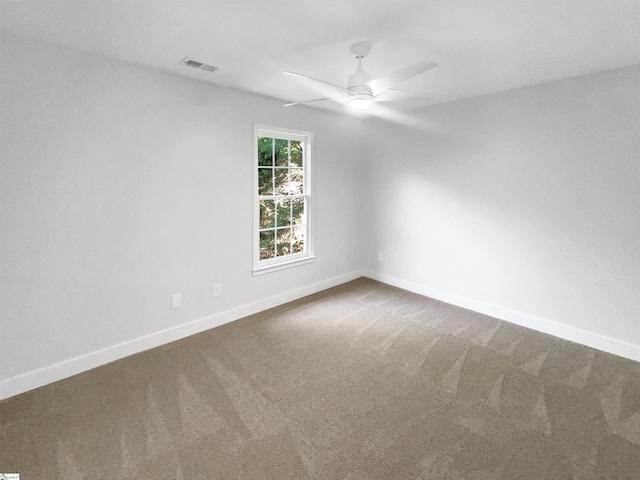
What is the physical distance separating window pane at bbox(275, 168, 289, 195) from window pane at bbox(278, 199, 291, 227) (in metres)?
0.14

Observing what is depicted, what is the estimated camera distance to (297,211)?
4406 mm

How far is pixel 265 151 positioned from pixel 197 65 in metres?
1.35

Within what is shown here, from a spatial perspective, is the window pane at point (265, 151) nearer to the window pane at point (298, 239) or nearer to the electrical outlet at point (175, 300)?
the window pane at point (298, 239)

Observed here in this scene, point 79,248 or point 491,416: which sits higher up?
point 79,248

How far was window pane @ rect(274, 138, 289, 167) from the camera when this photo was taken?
4117mm

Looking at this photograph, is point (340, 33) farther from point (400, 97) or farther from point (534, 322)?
point (534, 322)

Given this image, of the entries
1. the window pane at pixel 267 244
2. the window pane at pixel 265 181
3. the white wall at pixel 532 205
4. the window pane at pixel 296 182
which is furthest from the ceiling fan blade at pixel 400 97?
the window pane at pixel 267 244

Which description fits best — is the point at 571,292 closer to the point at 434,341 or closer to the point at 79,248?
the point at 434,341

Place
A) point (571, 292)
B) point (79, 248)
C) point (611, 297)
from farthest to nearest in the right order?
1. point (571, 292)
2. point (611, 297)
3. point (79, 248)

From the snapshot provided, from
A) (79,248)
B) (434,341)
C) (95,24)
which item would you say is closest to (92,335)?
(79,248)

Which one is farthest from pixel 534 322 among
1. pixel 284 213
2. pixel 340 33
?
pixel 340 33

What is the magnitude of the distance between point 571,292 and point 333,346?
237cm

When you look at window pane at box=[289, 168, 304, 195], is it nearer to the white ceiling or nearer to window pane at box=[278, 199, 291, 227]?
window pane at box=[278, 199, 291, 227]

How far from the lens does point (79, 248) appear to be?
256 cm
